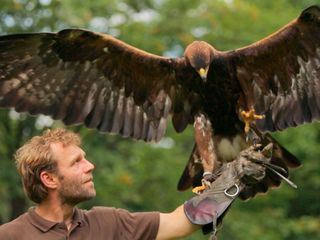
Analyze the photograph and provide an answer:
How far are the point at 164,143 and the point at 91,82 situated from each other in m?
12.6

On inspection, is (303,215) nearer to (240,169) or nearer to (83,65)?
(83,65)

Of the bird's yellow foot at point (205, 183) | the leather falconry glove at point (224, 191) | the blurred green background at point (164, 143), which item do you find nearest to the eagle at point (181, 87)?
the bird's yellow foot at point (205, 183)

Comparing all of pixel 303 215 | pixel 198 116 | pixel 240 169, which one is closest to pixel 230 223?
pixel 303 215

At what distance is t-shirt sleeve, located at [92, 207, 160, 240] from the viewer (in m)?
4.95

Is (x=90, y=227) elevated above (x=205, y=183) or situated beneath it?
situated beneath

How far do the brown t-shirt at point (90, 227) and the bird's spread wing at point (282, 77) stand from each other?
98.2 inches

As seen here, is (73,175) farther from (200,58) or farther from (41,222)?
(200,58)

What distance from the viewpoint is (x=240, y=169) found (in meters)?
5.36

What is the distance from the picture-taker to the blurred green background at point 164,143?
17281mm

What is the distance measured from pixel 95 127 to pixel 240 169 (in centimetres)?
249

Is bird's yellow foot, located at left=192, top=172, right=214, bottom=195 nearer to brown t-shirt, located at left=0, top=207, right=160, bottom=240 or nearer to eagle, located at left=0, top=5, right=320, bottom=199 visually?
eagle, located at left=0, top=5, right=320, bottom=199

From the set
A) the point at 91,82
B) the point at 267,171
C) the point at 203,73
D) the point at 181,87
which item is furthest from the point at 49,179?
the point at 91,82

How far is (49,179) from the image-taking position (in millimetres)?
4797

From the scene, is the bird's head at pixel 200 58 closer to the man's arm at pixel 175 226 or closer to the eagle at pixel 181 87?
the eagle at pixel 181 87
